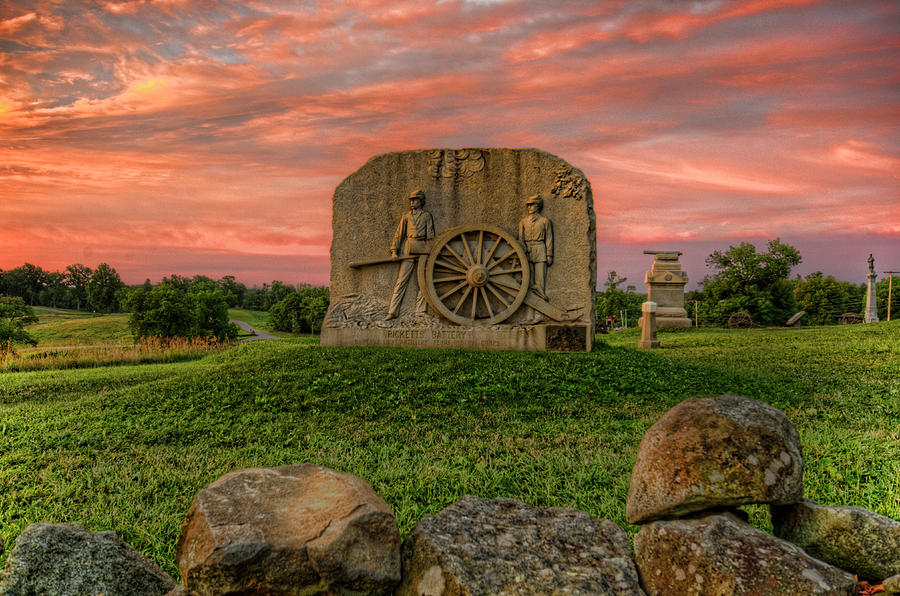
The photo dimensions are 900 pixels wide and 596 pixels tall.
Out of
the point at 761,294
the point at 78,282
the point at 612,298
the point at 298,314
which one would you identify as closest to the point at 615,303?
Result: the point at 612,298

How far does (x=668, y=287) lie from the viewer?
18.6 m

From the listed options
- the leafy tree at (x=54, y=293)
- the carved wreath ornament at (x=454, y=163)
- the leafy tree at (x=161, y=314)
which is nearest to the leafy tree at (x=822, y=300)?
the carved wreath ornament at (x=454, y=163)

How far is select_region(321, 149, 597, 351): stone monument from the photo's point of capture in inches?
399

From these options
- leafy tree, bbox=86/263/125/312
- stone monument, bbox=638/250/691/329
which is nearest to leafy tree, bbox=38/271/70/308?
leafy tree, bbox=86/263/125/312

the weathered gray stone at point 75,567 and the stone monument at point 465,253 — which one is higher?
the stone monument at point 465,253

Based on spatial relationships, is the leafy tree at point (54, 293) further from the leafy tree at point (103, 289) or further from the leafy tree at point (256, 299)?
the leafy tree at point (256, 299)

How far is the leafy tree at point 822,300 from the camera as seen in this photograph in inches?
1277

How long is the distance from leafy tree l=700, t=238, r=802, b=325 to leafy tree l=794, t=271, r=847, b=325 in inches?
174

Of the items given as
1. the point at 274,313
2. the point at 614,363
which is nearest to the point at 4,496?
the point at 614,363

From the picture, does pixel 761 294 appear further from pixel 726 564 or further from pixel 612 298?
pixel 726 564

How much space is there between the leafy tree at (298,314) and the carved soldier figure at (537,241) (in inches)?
993

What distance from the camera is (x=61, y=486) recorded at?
4.20 meters

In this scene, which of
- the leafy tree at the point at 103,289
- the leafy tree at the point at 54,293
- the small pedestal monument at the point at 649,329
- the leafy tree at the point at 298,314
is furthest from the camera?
the leafy tree at the point at 54,293

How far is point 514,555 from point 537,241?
8285mm
